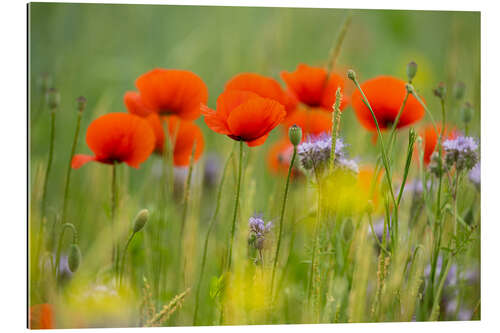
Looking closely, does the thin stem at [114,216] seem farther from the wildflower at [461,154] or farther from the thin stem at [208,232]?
the wildflower at [461,154]

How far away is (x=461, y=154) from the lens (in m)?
2.02

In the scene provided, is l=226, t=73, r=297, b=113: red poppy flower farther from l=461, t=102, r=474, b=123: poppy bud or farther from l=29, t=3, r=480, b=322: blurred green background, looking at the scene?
l=461, t=102, r=474, b=123: poppy bud

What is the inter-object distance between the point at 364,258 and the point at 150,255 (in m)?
0.57

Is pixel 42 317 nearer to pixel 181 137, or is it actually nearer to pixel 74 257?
pixel 74 257

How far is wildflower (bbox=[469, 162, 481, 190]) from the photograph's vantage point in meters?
2.13

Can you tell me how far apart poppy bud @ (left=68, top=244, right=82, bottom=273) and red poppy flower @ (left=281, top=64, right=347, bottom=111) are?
70cm

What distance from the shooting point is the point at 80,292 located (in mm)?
1919

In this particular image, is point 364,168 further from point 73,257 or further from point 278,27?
point 73,257

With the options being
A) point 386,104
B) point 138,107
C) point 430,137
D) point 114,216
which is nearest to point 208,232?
point 114,216

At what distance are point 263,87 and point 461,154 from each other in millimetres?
562

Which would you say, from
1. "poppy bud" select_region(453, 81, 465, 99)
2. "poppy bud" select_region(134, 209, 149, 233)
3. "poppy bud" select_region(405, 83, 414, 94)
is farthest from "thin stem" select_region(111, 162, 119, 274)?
"poppy bud" select_region(453, 81, 465, 99)

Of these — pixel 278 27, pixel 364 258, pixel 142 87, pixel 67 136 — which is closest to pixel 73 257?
pixel 67 136

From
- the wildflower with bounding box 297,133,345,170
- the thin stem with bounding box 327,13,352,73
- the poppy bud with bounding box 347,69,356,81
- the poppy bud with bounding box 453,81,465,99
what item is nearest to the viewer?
the poppy bud with bounding box 347,69,356,81

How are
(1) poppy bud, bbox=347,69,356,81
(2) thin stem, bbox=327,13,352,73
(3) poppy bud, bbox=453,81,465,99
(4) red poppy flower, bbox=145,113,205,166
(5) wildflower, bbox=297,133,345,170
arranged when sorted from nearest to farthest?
(1) poppy bud, bbox=347,69,356,81 < (5) wildflower, bbox=297,133,345,170 < (4) red poppy flower, bbox=145,113,205,166 < (2) thin stem, bbox=327,13,352,73 < (3) poppy bud, bbox=453,81,465,99
